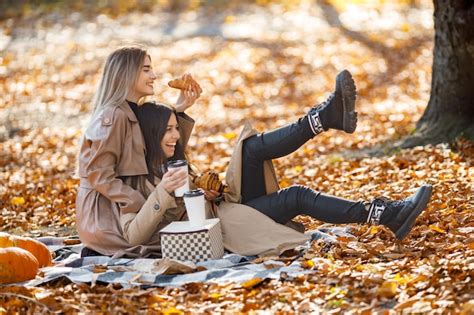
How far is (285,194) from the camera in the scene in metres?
5.47

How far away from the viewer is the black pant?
530 centimetres

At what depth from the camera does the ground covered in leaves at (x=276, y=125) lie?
15.3 feet

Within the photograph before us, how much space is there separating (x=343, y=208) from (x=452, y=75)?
367cm

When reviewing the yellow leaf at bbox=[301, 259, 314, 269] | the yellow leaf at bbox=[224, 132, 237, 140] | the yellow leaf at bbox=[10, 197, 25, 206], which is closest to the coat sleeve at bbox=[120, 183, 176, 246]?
the yellow leaf at bbox=[301, 259, 314, 269]

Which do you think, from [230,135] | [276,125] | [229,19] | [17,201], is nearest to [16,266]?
[17,201]

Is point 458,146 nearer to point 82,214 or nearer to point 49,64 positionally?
point 82,214

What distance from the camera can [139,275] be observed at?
505 cm

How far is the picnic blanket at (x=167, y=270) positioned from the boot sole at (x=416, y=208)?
1.52 ft

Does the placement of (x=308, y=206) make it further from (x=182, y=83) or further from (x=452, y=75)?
(x=452, y=75)

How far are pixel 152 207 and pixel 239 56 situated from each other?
1025 centimetres

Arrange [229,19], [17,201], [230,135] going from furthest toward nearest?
[229,19] → [230,135] → [17,201]

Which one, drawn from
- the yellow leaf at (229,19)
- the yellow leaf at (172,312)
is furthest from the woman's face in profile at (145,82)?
the yellow leaf at (229,19)

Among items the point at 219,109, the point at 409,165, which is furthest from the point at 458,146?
the point at 219,109

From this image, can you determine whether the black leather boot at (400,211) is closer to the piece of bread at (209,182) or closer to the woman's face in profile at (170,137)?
the piece of bread at (209,182)
